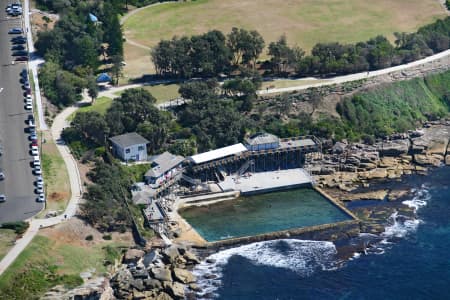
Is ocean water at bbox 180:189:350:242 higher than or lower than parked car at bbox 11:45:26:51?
lower

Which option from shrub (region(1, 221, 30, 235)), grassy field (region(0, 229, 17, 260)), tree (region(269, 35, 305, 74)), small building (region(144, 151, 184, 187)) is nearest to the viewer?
grassy field (region(0, 229, 17, 260))

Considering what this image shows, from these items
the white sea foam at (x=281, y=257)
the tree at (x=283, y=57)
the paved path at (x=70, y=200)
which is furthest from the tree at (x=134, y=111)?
the tree at (x=283, y=57)

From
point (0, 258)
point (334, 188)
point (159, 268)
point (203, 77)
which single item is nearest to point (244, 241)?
point (159, 268)

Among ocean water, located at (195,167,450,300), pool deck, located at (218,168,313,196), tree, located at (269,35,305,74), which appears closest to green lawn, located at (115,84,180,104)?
tree, located at (269,35,305,74)

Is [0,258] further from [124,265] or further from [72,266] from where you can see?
[124,265]

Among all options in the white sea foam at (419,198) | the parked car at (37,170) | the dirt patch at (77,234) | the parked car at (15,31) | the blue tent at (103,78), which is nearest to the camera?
the dirt patch at (77,234)

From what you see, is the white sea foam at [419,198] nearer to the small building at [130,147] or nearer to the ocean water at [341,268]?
the ocean water at [341,268]

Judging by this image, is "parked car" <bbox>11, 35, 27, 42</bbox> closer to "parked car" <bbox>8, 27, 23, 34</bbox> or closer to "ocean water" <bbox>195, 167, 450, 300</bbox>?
"parked car" <bbox>8, 27, 23, 34</bbox>
